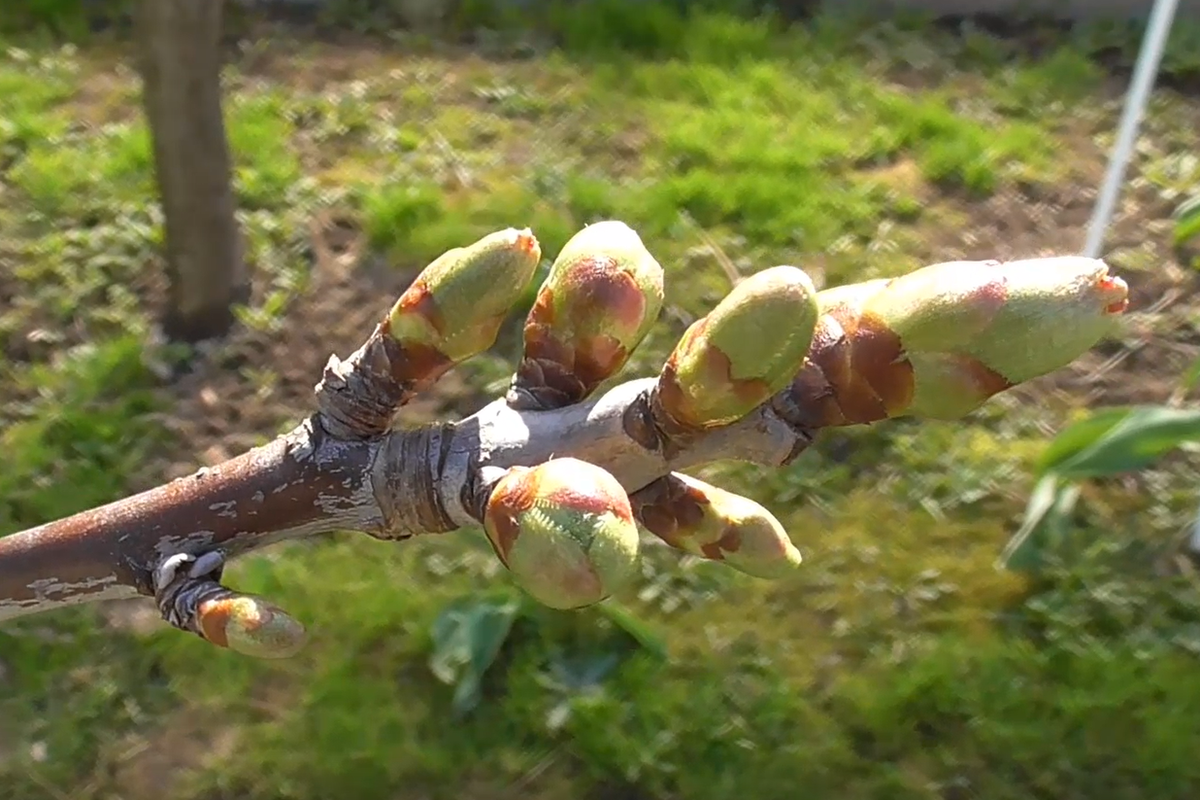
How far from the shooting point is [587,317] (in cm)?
44

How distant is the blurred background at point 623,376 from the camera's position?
6.13 ft

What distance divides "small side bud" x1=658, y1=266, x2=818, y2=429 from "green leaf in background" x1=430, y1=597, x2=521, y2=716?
156 cm

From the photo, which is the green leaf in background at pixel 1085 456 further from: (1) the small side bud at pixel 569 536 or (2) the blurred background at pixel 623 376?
(1) the small side bud at pixel 569 536

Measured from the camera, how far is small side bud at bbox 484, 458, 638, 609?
0.35 metres

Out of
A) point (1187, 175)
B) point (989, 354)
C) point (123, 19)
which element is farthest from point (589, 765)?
point (123, 19)

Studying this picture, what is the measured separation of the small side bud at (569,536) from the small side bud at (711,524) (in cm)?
11

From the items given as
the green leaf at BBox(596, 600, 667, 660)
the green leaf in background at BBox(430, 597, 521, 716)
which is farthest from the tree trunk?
the green leaf at BBox(596, 600, 667, 660)

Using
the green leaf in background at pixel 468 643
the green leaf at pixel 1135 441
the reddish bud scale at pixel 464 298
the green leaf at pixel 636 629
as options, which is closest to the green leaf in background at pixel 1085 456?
the green leaf at pixel 1135 441

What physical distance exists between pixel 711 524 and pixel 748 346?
13cm

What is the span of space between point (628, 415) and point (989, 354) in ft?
0.43

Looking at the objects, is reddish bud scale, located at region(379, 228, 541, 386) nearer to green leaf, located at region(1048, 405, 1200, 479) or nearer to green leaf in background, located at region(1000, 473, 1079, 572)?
green leaf, located at region(1048, 405, 1200, 479)

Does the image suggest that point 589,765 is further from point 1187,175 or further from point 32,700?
point 1187,175

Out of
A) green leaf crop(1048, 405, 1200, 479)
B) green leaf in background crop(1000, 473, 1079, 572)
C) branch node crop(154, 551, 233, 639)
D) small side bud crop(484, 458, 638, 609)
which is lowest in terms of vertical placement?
green leaf in background crop(1000, 473, 1079, 572)

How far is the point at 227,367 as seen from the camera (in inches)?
92.4
